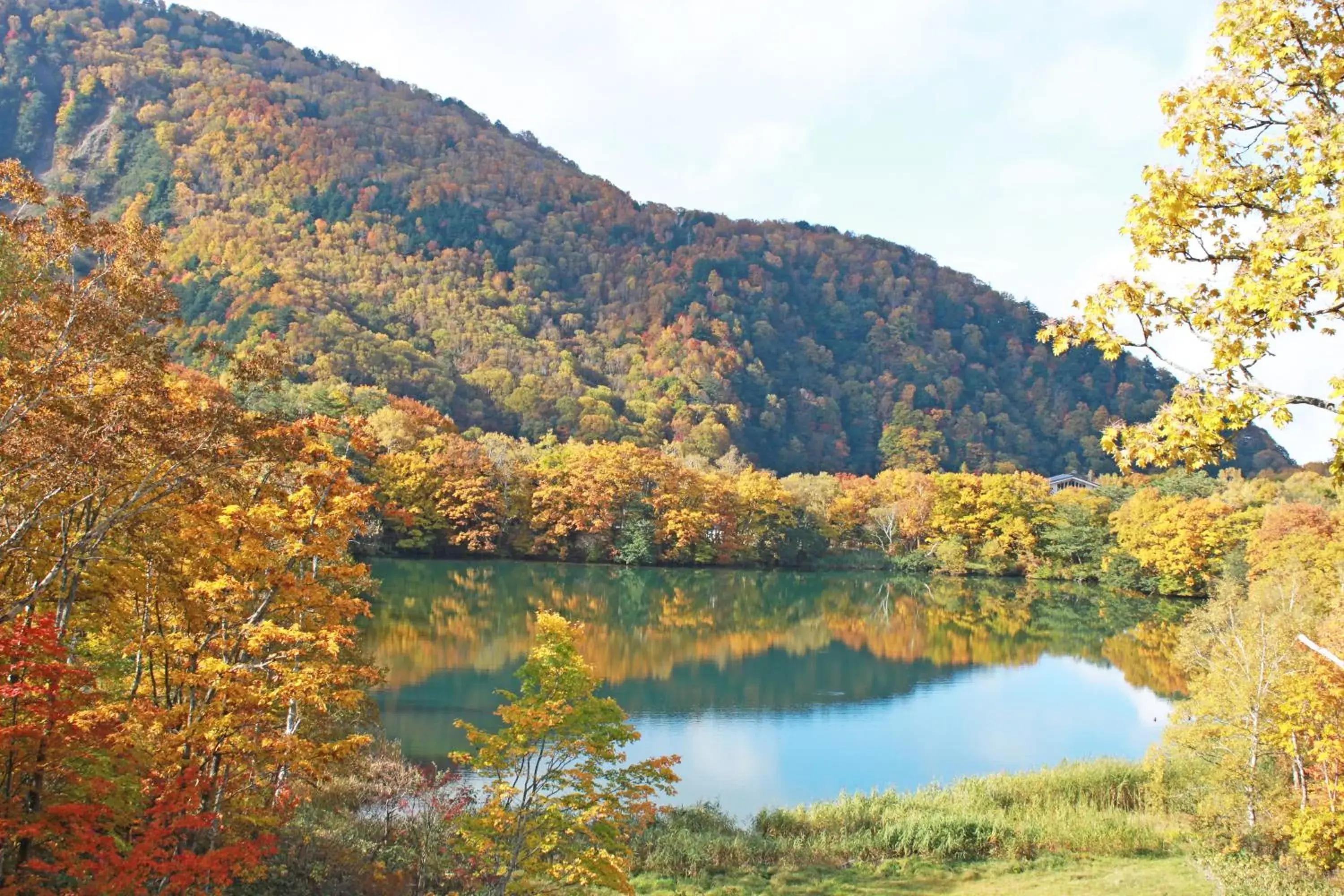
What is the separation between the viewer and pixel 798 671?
26.4m

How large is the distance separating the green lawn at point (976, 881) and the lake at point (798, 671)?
154 inches

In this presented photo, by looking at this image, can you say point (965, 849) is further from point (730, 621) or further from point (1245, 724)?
point (730, 621)

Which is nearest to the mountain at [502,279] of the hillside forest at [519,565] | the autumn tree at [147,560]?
the hillside forest at [519,565]

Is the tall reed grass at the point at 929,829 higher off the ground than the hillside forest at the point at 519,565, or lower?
lower

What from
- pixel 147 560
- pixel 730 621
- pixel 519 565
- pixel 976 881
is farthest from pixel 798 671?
pixel 519 565

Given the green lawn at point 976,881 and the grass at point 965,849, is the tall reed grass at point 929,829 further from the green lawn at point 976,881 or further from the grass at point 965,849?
the green lawn at point 976,881

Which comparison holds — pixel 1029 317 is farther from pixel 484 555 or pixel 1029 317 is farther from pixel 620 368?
pixel 484 555

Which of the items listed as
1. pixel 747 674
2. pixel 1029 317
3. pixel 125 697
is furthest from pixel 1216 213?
pixel 1029 317

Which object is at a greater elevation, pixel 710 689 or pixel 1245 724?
pixel 1245 724

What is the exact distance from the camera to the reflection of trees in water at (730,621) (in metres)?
25.3

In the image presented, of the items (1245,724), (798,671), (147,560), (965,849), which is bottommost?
(798,671)

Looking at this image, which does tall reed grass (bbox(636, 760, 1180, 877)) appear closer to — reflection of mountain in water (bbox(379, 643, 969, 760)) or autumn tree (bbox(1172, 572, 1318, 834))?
autumn tree (bbox(1172, 572, 1318, 834))

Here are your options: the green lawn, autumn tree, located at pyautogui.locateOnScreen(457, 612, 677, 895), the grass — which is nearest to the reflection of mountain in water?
the grass

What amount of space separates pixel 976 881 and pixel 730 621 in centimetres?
2411
